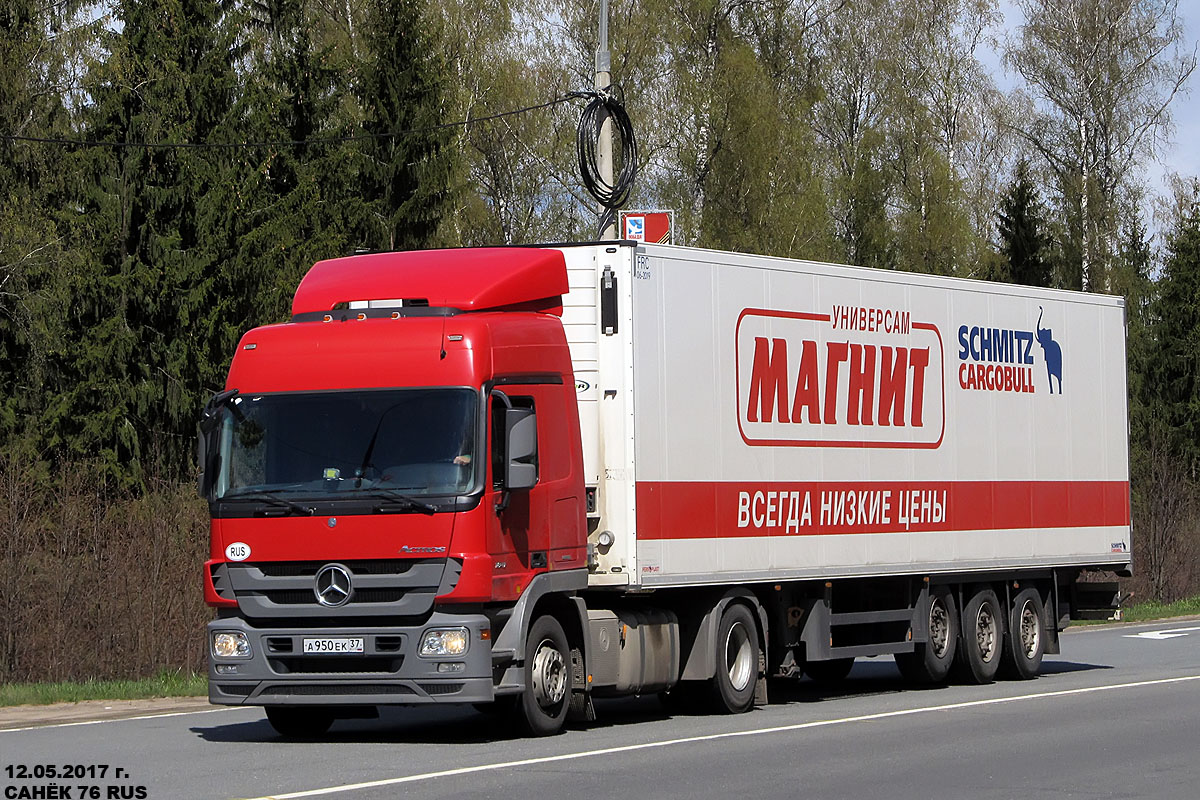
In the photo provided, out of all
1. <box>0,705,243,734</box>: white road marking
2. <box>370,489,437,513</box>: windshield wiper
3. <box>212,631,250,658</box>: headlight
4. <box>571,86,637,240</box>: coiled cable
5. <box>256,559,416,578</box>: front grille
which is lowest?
<box>0,705,243,734</box>: white road marking

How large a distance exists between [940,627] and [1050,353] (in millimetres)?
3441

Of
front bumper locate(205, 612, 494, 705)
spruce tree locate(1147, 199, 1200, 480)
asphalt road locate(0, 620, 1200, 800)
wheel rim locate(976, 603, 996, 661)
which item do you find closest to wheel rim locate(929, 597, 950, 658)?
wheel rim locate(976, 603, 996, 661)

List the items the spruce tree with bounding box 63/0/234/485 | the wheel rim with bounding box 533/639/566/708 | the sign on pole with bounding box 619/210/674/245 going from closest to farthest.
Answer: the wheel rim with bounding box 533/639/566/708 → the sign on pole with bounding box 619/210/674/245 → the spruce tree with bounding box 63/0/234/485

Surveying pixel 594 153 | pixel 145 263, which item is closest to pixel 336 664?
pixel 594 153

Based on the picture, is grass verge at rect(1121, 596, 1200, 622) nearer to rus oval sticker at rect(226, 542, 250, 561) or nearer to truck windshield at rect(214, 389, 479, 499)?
truck windshield at rect(214, 389, 479, 499)

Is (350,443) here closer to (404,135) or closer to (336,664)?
(336,664)

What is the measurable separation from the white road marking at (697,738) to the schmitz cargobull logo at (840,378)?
2.61 m

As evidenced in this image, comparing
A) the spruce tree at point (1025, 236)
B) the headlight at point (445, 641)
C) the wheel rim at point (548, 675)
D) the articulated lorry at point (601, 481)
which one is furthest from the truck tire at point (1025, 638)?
the spruce tree at point (1025, 236)

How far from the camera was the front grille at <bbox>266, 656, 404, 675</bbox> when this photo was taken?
1391cm

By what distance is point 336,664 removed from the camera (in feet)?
46.0

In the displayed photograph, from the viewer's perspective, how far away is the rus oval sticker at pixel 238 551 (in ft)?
46.5

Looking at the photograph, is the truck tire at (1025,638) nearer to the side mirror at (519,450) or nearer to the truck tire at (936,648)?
the truck tire at (936,648)

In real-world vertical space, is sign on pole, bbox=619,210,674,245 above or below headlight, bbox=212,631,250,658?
above

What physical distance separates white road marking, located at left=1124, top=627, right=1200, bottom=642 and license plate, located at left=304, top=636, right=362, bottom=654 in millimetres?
16685
